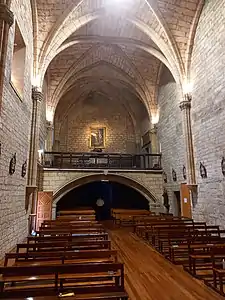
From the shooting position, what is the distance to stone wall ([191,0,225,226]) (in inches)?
313

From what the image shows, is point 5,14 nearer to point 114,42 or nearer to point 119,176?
point 114,42

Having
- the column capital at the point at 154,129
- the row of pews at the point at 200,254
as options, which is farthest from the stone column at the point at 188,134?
the column capital at the point at 154,129

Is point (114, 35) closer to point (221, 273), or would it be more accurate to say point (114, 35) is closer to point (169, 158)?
point (169, 158)

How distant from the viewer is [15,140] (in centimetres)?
673

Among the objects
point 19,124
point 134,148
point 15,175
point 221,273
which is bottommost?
point 221,273

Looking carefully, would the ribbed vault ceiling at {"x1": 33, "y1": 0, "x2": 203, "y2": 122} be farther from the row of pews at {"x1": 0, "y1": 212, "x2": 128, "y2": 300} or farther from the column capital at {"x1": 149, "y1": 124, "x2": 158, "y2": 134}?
the row of pews at {"x1": 0, "y1": 212, "x2": 128, "y2": 300}

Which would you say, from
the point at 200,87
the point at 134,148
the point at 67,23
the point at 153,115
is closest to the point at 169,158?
the point at 153,115

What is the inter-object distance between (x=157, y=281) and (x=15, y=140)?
503 centimetres

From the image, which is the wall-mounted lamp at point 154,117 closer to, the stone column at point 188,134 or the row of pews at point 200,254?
the stone column at point 188,134

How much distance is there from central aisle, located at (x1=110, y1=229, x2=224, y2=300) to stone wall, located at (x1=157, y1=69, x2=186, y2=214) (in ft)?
21.5

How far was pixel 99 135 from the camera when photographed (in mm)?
19938

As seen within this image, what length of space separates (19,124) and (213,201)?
6.93m

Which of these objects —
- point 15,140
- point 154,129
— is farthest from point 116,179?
point 15,140

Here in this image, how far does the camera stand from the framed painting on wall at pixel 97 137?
1978 cm
